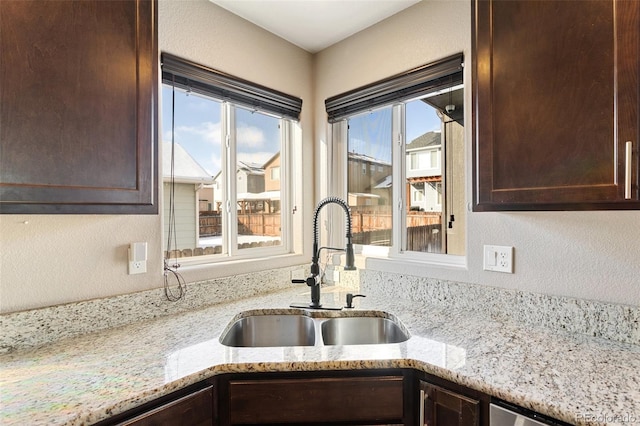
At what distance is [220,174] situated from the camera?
6.38ft

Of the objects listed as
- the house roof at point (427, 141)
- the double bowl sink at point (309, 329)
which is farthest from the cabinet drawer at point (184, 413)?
the house roof at point (427, 141)

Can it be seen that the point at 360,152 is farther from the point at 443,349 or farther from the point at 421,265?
the point at 443,349

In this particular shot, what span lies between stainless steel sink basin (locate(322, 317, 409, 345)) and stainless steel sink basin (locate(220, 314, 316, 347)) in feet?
0.33

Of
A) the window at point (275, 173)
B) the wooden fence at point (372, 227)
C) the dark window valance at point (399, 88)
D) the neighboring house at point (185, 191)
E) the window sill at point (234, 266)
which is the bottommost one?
the window sill at point (234, 266)

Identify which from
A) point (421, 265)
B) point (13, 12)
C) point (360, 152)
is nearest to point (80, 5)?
point (13, 12)

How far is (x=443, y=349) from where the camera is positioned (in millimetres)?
1142

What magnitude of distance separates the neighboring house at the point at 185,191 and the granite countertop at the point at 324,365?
19.6 inches

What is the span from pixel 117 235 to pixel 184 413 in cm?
82

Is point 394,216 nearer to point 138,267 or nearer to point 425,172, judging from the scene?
point 425,172

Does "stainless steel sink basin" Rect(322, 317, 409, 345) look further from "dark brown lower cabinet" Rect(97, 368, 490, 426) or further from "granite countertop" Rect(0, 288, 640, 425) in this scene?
"dark brown lower cabinet" Rect(97, 368, 490, 426)

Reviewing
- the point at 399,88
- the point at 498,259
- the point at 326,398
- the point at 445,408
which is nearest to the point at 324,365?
the point at 326,398

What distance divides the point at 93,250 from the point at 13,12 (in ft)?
2.76

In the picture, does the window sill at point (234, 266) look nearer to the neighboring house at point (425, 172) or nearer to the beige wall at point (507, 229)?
the beige wall at point (507, 229)

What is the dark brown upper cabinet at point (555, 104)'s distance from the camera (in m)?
0.93
